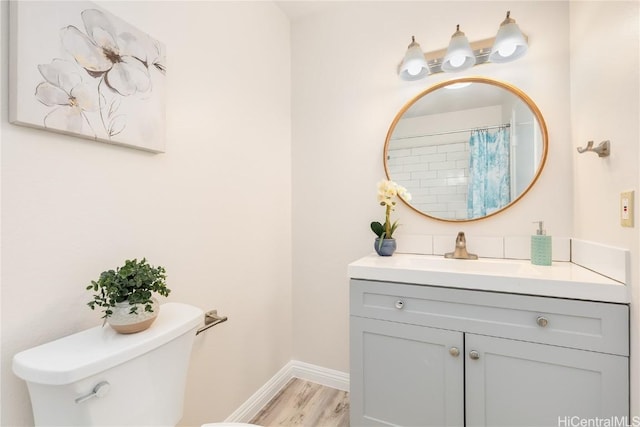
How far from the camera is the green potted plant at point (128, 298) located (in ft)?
2.68

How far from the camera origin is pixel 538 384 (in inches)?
42.9

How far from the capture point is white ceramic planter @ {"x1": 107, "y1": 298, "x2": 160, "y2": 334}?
2.67 feet

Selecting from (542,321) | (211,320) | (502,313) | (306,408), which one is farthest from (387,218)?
(306,408)

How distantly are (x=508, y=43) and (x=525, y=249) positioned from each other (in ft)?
3.31

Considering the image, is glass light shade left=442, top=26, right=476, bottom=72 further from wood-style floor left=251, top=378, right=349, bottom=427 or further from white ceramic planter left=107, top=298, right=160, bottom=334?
wood-style floor left=251, top=378, right=349, bottom=427

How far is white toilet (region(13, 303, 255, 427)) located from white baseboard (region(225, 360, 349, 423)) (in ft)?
2.56

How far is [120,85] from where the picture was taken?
983 mm

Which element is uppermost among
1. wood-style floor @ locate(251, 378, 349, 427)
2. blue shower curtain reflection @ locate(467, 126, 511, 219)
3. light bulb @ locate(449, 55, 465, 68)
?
light bulb @ locate(449, 55, 465, 68)

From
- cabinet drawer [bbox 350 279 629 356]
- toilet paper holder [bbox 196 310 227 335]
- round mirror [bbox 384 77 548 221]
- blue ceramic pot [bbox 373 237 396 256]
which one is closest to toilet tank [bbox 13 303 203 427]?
toilet paper holder [bbox 196 310 227 335]

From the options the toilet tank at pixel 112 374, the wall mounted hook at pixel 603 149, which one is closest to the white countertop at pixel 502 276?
the wall mounted hook at pixel 603 149

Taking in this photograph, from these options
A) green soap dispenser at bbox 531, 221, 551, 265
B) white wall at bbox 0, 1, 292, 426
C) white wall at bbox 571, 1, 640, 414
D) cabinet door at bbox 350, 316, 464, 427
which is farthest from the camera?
green soap dispenser at bbox 531, 221, 551, 265

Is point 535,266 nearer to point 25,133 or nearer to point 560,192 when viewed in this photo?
point 560,192

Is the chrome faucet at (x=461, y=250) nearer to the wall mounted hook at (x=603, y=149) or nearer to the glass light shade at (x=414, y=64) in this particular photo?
the wall mounted hook at (x=603, y=149)

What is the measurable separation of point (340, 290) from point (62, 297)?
1.38 m
